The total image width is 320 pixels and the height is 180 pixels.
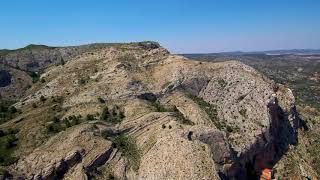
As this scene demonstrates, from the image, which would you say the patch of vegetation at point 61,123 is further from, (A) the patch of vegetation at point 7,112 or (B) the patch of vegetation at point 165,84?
(B) the patch of vegetation at point 165,84

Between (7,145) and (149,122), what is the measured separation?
30.4 meters

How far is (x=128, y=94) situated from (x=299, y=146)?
48.0 metres

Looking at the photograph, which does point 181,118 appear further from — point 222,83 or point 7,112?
point 7,112

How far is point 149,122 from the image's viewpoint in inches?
3812

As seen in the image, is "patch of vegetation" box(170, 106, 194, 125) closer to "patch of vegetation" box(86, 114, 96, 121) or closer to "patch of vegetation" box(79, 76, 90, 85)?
"patch of vegetation" box(86, 114, 96, 121)

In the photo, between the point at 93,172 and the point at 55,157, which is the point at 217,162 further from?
the point at 55,157

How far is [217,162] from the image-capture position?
8806 centimetres

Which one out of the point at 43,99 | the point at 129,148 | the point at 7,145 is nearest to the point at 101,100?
the point at 43,99

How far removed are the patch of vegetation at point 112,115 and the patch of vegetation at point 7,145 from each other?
1978 centimetres

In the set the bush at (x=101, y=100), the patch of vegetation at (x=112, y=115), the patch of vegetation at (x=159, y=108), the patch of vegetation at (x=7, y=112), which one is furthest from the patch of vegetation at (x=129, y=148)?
the patch of vegetation at (x=7, y=112)

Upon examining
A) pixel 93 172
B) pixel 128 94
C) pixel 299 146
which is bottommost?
pixel 299 146

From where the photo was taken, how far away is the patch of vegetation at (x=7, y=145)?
83.6m

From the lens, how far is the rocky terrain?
276ft

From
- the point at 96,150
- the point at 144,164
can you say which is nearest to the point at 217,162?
the point at 144,164
